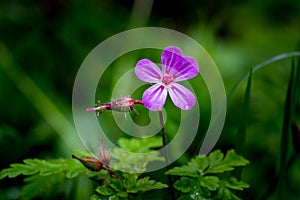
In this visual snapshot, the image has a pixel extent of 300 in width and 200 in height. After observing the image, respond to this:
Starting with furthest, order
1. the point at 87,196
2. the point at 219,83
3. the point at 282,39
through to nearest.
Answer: the point at 282,39, the point at 219,83, the point at 87,196

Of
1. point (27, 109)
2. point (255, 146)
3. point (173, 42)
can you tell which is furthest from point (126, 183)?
point (173, 42)

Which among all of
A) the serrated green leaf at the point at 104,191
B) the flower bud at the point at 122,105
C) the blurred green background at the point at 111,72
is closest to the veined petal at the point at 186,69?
the flower bud at the point at 122,105

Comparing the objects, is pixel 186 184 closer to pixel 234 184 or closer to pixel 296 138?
pixel 234 184

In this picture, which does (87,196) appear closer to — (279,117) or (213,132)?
(213,132)

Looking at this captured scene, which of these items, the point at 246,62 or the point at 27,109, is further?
the point at 246,62

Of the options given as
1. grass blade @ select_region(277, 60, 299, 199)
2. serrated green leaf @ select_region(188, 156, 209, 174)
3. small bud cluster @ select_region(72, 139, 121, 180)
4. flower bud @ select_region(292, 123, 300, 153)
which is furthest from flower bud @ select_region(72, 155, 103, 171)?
flower bud @ select_region(292, 123, 300, 153)

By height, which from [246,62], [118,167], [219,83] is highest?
[246,62]
